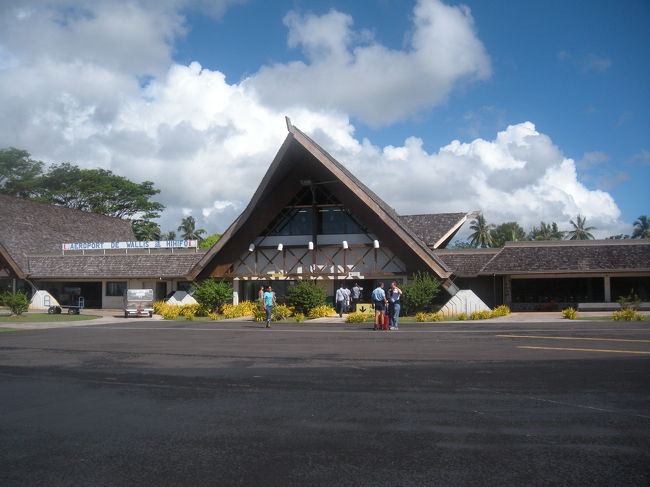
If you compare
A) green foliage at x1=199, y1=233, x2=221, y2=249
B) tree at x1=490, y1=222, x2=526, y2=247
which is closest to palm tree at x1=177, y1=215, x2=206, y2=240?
green foliage at x1=199, y1=233, x2=221, y2=249

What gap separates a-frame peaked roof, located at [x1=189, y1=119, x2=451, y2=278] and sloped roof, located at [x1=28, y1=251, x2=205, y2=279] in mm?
3529

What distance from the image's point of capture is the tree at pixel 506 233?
219 ft

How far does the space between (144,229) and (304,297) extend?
37862 mm

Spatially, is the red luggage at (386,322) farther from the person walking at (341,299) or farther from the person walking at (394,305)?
the person walking at (341,299)

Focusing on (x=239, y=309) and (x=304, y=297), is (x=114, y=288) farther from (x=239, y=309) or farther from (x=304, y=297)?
(x=304, y=297)

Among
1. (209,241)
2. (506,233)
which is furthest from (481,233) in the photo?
(209,241)

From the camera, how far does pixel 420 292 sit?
2608 cm

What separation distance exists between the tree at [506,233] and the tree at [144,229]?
40660 mm

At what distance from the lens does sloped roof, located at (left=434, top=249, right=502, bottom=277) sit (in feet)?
96.2

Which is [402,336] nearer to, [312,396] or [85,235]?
[312,396]

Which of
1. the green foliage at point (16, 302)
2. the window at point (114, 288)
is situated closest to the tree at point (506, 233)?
the window at point (114, 288)

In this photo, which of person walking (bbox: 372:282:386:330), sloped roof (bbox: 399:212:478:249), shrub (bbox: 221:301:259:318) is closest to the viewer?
person walking (bbox: 372:282:386:330)

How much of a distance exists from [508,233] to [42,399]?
65.4 meters

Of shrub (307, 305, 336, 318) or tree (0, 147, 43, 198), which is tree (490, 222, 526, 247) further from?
tree (0, 147, 43, 198)
